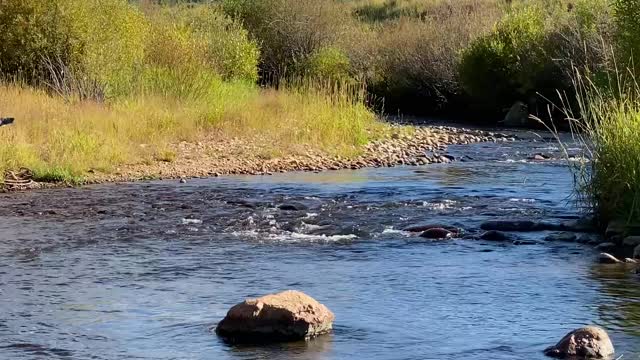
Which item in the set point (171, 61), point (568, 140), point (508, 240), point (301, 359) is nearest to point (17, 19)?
point (171, 61)

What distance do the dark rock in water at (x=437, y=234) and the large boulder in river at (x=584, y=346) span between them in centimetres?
543

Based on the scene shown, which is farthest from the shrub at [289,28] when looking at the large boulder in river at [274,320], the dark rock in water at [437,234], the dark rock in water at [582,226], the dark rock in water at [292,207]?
the large boulder in river at [274,320]

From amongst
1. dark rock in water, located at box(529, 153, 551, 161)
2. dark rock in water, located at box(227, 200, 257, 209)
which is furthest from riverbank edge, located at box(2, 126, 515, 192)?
dark rock in water, located at box(227, 200, 257, 209)

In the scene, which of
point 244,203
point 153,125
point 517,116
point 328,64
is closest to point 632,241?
point 244,203

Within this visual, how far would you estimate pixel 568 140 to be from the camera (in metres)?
27.2

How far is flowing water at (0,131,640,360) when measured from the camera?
8.73m

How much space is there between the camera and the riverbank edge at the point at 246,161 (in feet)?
67.1

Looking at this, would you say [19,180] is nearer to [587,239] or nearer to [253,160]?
[253,160]

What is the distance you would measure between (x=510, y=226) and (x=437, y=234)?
3.78 feet

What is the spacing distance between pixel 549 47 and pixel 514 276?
23.9 metres

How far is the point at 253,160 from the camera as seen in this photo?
2255cm

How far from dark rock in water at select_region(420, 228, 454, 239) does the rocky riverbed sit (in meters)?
8.01

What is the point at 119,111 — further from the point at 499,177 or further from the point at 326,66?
the point at 326,66

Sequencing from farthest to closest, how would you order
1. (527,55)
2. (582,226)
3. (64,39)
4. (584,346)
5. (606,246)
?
(527,55)
(64,39)
(582,226)
(606,246)
(584,346)
